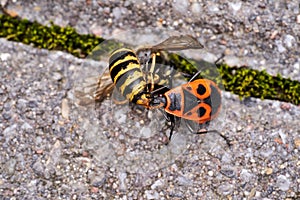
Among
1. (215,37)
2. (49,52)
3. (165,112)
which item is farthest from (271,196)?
(49,52)

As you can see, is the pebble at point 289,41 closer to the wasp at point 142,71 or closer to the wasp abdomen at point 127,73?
the wasp at point 142,71

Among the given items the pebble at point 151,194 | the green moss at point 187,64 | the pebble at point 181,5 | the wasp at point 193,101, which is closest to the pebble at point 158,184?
the pebble at point 151,194

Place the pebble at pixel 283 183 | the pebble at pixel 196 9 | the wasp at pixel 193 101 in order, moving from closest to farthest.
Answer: the pebble at pixel 283 183
the wasp at pixel 193 101
the pebble at pixel 196 9

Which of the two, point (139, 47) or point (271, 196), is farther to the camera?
point (139, 47)

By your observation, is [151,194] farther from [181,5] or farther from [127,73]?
[181,5]

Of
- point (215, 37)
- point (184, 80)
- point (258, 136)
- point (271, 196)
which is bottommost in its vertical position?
point (271, 196)

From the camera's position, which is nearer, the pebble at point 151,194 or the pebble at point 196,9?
the pebble at point 151,194

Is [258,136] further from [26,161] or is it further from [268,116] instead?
[26,161]
